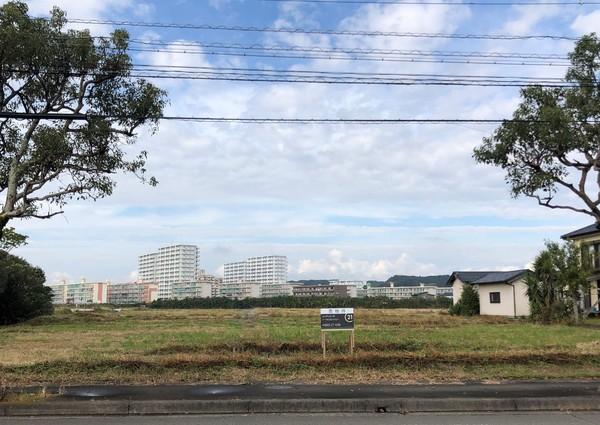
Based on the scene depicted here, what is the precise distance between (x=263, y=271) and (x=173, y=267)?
990 inches

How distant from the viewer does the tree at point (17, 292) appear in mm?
38688

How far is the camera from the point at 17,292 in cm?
4009

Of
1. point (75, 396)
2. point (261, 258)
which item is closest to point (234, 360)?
point (75, 396)

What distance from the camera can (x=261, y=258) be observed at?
151m

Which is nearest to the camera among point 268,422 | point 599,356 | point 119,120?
point 268,422

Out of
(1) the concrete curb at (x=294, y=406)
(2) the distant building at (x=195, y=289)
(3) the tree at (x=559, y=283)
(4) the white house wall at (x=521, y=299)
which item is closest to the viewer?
(1) the concrete curb at (x=294, y=406)

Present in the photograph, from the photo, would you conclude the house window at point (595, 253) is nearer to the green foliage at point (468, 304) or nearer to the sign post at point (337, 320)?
the green foliage at point (468, 304)

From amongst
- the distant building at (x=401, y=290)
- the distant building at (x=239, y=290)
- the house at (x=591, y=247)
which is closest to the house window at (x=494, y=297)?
the house at (x=591, y=247)

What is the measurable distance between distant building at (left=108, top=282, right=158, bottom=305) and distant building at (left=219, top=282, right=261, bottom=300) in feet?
55.7

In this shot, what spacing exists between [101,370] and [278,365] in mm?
3804

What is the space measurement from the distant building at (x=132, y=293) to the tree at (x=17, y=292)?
3556 inches

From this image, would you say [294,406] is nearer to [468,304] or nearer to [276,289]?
→ [468,304]

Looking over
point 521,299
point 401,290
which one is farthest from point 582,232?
point 401,290

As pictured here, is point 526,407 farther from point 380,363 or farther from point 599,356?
point 599,356
